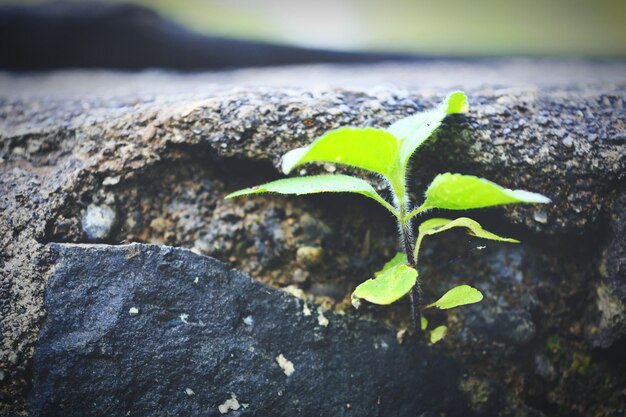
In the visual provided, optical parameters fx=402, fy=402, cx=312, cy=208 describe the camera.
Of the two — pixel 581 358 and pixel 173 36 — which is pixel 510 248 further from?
pixel 173 36

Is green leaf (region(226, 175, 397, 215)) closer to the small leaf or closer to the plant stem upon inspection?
the plant stem

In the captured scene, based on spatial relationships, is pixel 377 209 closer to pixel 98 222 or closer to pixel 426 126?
pixel 426 126

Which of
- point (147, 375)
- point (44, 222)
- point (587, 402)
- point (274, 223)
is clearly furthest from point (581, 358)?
point (44, 222)

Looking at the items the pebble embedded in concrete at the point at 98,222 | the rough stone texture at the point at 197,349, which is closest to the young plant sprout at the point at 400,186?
the rough stone texture at the point at 197,349

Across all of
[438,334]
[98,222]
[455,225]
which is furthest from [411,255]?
[98,222]

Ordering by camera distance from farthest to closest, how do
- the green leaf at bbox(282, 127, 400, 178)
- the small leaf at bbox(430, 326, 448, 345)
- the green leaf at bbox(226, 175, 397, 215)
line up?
the small leaf at bbox(430, 326, 448, 345), the green leaf at bbox(226, 175, 397, 215), the green leaf at bbox(282, 127, 400, 178)

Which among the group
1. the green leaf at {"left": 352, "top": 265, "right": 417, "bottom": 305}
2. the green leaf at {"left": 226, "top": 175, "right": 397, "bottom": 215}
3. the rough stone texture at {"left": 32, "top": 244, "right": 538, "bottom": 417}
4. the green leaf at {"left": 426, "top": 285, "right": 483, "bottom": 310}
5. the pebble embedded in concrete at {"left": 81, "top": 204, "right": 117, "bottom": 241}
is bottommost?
the rough stone texture at {"left": 32, "top": 244, "right": 538, "bottom": 417}

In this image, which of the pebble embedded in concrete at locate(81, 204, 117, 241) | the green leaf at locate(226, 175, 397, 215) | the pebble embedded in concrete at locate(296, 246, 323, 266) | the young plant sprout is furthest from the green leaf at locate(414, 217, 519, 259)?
the pebble embedded in concrete at locate(81, 204, 117, 241)

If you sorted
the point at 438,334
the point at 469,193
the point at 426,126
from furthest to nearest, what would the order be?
the point at 438,334 < the point at 426,126 < the point at 469,193
